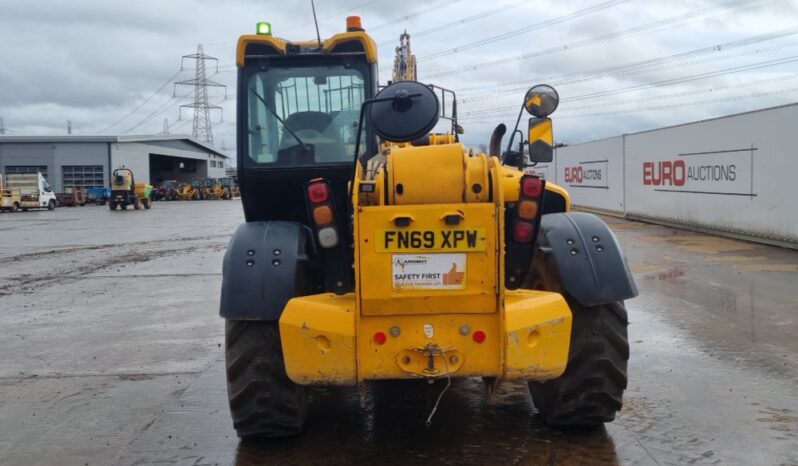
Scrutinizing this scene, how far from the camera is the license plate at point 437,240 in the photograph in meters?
3.94

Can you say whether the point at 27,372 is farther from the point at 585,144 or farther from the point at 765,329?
the point at 585,144

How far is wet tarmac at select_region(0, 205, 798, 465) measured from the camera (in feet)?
15.0

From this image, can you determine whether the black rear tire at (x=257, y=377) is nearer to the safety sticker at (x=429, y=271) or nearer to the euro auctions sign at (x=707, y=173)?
the safety sticker at (x=429, y=271)

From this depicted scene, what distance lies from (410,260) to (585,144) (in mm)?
25743

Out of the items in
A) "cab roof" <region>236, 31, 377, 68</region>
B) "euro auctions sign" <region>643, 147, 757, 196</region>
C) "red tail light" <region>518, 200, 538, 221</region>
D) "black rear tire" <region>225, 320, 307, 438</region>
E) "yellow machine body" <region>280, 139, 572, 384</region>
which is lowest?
"black rear tire" <region>225, 320, 307, 438</region>

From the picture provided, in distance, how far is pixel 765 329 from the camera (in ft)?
25.7

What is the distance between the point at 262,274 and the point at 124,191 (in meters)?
42.5

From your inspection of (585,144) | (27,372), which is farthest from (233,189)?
(27,372)

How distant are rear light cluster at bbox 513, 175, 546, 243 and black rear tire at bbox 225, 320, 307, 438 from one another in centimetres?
156

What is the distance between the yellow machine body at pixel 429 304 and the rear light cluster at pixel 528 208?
17 cm

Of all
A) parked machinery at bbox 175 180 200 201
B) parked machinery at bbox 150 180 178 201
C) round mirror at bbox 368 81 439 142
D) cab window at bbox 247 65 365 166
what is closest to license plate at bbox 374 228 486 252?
round mirror at bbox 368 81 439 142

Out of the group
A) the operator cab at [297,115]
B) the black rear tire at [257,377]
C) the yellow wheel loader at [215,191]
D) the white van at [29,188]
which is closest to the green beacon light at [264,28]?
the operator cab at [297,115]

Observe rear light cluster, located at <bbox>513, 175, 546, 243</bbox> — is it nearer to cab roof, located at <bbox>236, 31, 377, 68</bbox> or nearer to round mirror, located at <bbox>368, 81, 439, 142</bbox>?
round mirror, located at <bbox>368, 81, 439, 142</bbox>

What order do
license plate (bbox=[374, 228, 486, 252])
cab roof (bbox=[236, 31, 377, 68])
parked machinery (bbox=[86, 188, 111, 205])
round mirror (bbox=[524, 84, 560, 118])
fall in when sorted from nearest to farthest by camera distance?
1. license plate (bbox=[374, 228, 486, 252])
2. round mirror (bbox=[524, 84, 560, 118])
3. cab roof (bbox=[236, 31, 377, 68])
4. parked machinery (bbox=[86, 188, 111, 205])
